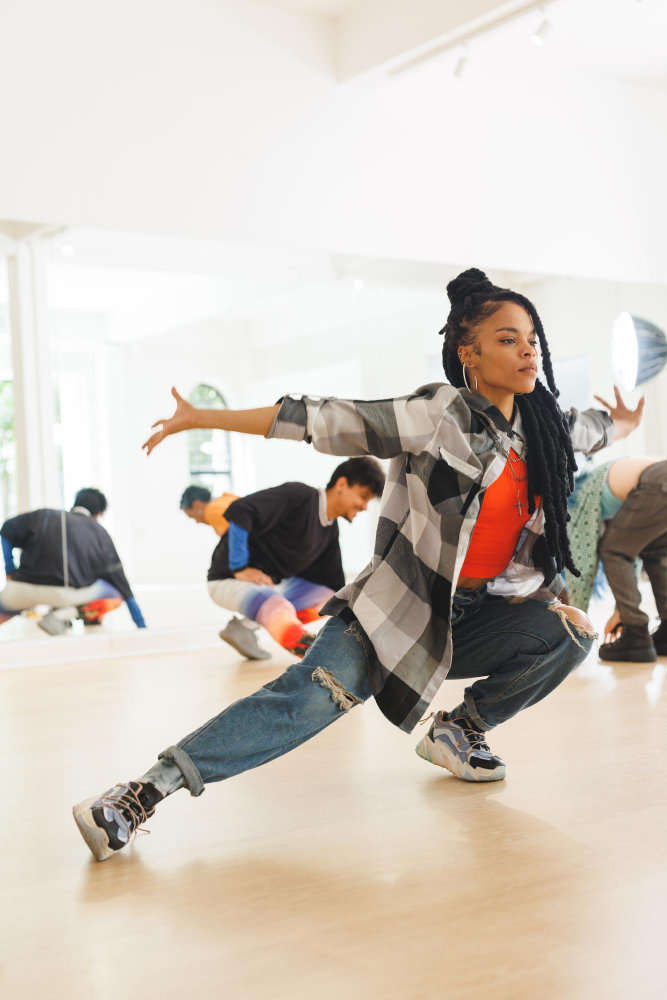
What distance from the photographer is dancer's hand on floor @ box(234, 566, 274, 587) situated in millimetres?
4293

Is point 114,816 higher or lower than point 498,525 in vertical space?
lower

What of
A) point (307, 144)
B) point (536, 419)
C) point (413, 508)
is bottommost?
point (413, 508)

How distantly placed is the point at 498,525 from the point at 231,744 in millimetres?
665

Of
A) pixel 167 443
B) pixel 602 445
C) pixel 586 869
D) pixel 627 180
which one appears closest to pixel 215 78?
pixel 167 443

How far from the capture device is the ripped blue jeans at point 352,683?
174 centimetres

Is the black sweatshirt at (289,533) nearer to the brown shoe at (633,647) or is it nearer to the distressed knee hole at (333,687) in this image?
the brown shoe at (633,647)

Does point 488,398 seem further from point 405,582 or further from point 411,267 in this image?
point 411,267

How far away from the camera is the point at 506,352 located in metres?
1.98

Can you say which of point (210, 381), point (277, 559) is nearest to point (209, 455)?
point (210, 381)

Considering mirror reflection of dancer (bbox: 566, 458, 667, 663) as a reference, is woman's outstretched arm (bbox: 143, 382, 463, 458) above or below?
above

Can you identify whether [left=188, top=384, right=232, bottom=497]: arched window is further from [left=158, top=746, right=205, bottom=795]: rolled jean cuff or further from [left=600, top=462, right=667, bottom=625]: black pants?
[left=158, top=746, right=205, bottom=795]: rolled jean cuff

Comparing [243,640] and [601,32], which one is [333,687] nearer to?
[243,640]

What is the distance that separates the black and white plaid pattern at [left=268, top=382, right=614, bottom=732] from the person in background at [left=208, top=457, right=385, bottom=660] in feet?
6.82

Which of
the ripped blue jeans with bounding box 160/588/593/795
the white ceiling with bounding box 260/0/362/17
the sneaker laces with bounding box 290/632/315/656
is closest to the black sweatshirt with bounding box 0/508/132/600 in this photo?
the sneaker laces with bounding box 290/632/315/656
